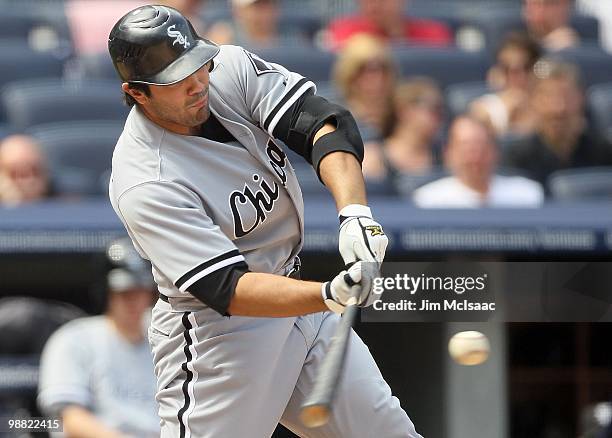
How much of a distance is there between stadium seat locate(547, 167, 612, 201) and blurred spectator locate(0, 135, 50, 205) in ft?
6.79

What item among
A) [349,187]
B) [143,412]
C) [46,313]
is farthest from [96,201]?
[349,187]

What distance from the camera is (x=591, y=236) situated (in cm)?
375

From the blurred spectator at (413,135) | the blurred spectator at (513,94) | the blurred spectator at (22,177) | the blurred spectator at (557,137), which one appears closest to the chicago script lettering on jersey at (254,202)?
the blurred spectator at (22,177)

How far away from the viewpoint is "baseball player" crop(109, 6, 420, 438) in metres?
2.53

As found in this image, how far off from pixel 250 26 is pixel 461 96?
3.63 feet

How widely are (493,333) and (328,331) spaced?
685mm

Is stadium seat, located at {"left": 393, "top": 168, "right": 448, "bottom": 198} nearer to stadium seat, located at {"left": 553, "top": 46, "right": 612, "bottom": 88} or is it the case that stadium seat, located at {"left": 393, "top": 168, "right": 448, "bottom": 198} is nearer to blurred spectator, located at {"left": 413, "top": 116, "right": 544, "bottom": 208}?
blurred spectator, located at {"left": 413, "top": 116, "right": 544, "bottom": 208}

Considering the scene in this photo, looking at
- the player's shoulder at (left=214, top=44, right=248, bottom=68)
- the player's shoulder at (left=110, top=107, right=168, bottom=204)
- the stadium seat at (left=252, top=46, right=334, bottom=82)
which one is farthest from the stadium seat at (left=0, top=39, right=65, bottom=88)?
the player's shoulder at (left=110, top=107, right=168, bottom=204)

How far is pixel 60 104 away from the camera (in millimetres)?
5504

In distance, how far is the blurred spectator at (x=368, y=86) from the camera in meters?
5.20

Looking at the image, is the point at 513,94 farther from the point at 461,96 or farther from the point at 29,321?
the point at 29,321

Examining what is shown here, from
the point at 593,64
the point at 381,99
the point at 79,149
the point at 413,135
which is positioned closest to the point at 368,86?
the point at 381,99

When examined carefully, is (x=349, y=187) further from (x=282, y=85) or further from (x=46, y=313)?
(x=46, y=313)

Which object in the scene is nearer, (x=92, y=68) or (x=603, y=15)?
(x=92, y=68)
